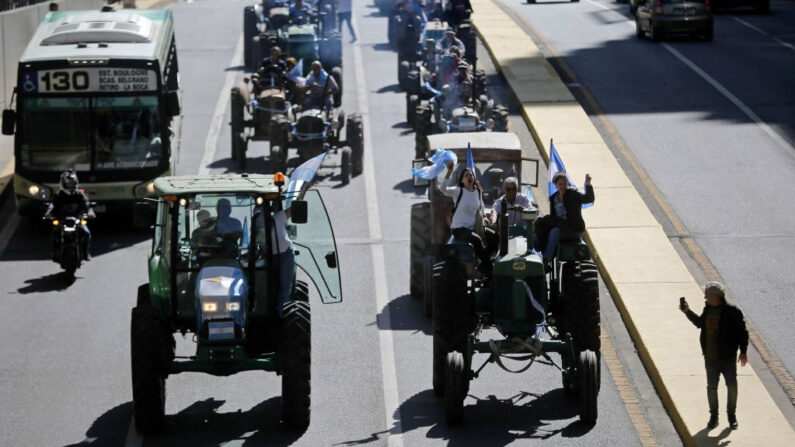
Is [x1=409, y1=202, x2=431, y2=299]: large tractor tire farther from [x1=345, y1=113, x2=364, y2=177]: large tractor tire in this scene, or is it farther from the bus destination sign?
[x1=345, y1=113, x2=364, y2=177]: large tractor tire

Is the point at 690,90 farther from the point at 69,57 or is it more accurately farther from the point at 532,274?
the point at 532,274

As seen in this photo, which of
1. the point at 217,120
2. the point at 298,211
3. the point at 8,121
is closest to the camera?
the point at 298,211

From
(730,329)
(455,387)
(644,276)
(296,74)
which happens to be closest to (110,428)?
(455,387)

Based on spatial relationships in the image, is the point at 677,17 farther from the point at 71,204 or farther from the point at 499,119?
the point at 71,204

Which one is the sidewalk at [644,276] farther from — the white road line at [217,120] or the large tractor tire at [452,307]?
the white road line at [217,120]

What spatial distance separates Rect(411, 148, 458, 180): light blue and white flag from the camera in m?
20.5

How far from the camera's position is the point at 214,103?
124ft

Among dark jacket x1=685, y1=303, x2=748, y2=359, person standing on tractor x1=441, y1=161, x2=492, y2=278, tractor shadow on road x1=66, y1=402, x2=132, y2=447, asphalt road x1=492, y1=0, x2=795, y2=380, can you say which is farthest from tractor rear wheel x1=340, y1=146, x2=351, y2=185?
dark jacket x1=685, y1=303, x2=748, y2=359

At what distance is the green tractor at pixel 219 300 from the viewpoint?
1562cm

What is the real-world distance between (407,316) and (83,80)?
821 centimetres

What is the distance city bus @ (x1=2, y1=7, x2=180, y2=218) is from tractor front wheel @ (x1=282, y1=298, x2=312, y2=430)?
11.1 m

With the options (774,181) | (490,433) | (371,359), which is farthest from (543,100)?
(490,433)

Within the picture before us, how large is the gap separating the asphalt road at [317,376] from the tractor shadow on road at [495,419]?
0.9 inches

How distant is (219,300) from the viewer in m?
15.4
